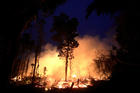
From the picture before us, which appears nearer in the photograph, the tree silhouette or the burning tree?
the tree silhouette

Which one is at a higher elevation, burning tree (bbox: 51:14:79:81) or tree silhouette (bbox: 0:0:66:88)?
burning tree (bbox: 51:14:79:81)

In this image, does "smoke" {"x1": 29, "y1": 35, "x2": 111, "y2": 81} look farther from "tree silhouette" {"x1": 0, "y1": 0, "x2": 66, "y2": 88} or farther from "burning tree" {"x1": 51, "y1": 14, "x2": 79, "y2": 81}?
"tree silhouette" {"x1": 0, "y1": 0, "x2": 66, "y2": 88}

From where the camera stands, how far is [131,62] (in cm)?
230

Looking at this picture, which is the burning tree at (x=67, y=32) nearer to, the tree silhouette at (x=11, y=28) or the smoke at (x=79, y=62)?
the smoke at (x=79, y=62)

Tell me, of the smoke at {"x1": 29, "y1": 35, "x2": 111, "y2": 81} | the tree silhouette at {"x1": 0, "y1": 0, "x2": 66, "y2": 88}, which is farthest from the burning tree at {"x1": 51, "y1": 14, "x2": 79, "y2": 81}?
the tree silhouette at {"x1": 0, "y1": 0, "x2": 66, "y2": 88}

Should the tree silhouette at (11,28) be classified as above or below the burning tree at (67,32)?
below

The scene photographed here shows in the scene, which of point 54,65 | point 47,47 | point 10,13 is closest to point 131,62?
point 10,13

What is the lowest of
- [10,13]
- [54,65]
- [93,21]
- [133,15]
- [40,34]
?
[54,65]

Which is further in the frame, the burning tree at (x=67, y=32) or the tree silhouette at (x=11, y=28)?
the burning tree at (x=67, y=32)

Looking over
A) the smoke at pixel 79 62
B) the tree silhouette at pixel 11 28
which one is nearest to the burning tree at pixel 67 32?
the smoke at pixel 79 62

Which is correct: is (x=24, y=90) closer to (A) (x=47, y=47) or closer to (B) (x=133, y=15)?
(B) (x=133, y=15)

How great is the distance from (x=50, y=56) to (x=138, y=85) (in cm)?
4068

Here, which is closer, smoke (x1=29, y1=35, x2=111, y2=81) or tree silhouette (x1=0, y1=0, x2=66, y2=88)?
tree silhouette (x1=0, y1=0, x2=66, y2=88)

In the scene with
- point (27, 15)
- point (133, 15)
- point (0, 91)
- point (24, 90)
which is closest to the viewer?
point (133, 15)
